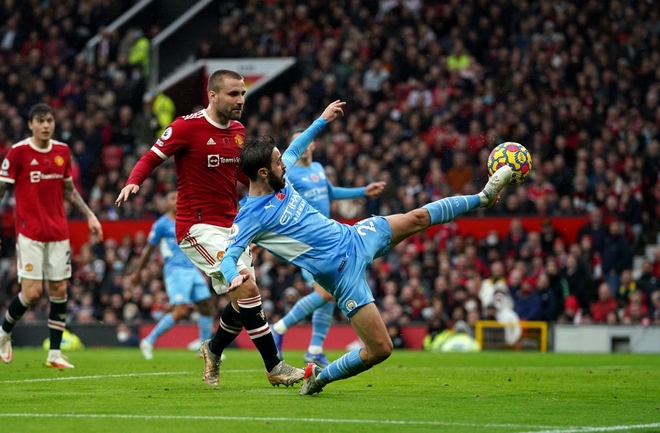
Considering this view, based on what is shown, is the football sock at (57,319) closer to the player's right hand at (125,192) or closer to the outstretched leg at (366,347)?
the player's right hand at (125,192)

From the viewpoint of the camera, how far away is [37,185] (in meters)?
12.6

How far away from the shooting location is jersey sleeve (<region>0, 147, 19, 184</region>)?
40.7ft

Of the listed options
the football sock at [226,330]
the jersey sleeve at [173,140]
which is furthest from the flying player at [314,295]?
the football sock at [226,330]

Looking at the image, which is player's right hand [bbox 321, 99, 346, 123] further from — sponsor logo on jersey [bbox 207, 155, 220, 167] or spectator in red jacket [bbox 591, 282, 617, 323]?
spectator in red jacket [bbox 591, 282, 617, 323]

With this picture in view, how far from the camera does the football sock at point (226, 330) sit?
392 inches

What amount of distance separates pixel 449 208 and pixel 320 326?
5.10m

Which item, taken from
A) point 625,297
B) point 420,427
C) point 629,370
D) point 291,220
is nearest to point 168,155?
point 291,220

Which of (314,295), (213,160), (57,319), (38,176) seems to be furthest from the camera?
(314,295)

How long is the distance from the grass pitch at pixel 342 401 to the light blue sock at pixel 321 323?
79cm

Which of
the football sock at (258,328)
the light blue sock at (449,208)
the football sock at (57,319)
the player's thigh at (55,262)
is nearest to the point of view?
the light blue sock at (449,208)

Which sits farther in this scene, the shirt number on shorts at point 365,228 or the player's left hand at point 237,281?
the shirt number on shorts at point 365,228

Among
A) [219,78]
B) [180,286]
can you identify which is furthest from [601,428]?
[180,286]

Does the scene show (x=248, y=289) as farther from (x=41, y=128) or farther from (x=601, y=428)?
(x=41, y=128)

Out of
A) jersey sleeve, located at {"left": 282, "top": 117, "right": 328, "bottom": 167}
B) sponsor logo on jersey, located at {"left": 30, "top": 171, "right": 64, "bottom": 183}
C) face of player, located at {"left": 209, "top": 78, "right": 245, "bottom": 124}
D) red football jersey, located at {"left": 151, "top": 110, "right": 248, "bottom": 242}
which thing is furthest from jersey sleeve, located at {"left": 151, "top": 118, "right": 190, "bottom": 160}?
sponsor logo on jersey, located at {"left": 30, "top": 171, "right": 64, "bottom": 183}
